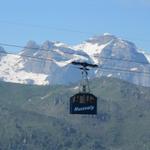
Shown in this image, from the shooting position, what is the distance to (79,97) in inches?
3172

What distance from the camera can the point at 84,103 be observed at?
264ft

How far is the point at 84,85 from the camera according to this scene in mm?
78000

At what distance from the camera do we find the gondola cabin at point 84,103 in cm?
7994

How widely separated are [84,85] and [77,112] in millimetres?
3393

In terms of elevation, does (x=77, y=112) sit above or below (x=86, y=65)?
below

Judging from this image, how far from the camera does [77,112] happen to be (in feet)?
260

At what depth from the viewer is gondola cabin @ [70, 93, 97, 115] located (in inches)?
3147

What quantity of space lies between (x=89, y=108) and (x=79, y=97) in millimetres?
1700

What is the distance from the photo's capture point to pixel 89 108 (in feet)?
265

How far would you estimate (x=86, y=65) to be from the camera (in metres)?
80.5

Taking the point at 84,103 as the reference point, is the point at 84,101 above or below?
above

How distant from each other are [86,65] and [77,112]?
5.43 metres

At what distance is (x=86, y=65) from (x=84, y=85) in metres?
3.35
